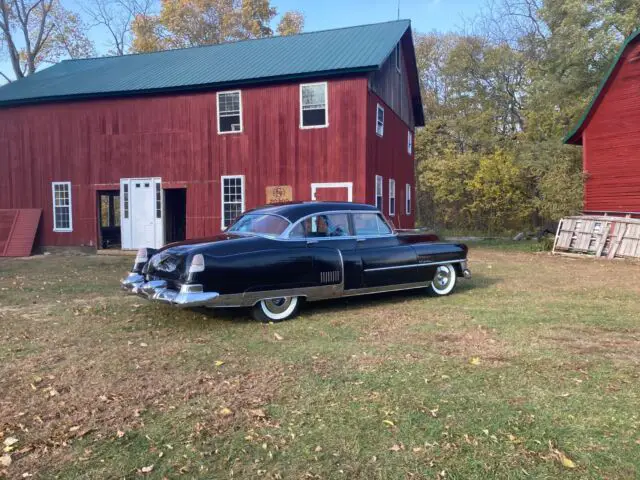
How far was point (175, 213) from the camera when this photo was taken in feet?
62.8

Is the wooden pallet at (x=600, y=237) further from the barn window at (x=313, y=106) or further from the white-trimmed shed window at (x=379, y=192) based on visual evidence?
the barn window at (x=313, y=106)

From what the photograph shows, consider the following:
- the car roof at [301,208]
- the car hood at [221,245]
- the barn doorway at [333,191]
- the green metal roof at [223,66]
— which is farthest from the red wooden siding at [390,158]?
the car hood at [221,245]

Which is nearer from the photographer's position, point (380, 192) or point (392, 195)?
point (380, 192)

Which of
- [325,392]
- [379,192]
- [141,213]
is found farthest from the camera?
[141,213]

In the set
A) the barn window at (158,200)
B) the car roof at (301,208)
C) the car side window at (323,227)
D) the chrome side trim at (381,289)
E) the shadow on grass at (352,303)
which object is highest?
the barn window at (158,200)

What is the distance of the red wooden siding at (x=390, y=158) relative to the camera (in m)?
Result: 15.6

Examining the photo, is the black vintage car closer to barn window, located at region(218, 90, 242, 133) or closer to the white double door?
barn window, located at region(218, 90, 242, 133)

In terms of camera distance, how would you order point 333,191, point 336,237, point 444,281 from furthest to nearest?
point 333,191
point 444,281
point 336,237

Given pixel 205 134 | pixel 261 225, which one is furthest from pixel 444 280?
pixel 205 134

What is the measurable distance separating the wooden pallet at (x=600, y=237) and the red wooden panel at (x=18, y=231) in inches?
711

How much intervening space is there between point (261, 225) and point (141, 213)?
38.5 ft

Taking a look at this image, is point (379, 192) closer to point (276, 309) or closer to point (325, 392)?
point (276, 309)

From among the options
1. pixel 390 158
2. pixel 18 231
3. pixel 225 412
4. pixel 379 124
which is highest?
pixel 379 124

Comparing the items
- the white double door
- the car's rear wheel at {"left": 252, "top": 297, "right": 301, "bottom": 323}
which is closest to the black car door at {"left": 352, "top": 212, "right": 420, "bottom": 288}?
the car's rear wheel at {"left": 252, "top": 297, "right": 301, "bottom": 323}
